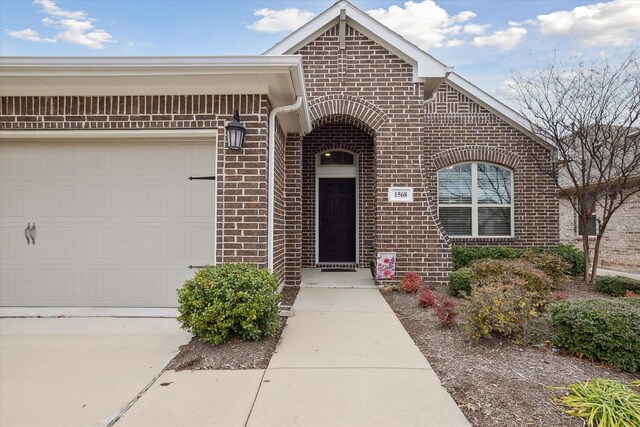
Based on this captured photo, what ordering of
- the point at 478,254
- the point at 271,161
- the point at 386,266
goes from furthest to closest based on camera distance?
1. the point at 478,254
2. the point at 386,266
3. the point at 271,161

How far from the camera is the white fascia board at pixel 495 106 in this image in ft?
27.5

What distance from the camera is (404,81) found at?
6.65m

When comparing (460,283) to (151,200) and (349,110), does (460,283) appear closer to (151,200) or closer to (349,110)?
(349,110)

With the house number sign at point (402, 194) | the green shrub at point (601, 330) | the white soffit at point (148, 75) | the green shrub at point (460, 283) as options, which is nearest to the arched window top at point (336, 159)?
the house number sign at point (402, 194)

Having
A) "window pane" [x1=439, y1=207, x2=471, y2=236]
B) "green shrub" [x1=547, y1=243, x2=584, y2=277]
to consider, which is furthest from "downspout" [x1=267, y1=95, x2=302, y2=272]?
"green shrub" [x1=547, y1=243, x2=584, y2=277]

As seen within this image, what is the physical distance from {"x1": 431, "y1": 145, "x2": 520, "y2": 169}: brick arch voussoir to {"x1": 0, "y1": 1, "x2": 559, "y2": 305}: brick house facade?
0.08 feet

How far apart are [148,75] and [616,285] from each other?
7.99 metres

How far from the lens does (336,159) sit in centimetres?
854

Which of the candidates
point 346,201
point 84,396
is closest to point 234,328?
point 84,396

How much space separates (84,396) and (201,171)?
2.78m

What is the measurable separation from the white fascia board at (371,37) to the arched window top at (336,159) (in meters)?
2.56

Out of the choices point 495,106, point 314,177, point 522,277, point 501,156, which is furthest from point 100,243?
point 495,106

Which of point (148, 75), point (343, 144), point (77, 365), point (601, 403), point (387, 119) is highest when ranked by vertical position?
point (387, 119)

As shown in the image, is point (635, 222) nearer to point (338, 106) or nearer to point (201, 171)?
point (338, 106)
